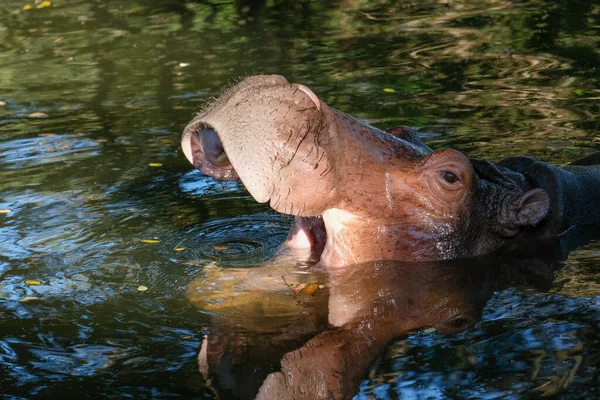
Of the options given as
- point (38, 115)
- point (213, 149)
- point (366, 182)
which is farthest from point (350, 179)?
point (38, 115)

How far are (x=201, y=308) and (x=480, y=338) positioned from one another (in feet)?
4.97

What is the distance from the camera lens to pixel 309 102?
16.3 ft

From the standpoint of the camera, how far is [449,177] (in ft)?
18.3

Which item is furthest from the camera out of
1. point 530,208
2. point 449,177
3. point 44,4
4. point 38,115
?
point 44,4

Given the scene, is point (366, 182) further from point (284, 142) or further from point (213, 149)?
point (213, 149)

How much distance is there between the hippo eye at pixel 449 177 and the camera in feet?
18.2

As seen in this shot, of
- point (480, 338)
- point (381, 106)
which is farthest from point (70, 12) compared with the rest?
point (480, 338)

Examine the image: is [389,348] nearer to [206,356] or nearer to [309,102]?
[206,356]

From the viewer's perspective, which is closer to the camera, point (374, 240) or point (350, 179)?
point (350, 179)

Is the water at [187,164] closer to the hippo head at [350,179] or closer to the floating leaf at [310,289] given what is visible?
the floating leaf at [310,289]

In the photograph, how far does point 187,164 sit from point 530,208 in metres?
3.49

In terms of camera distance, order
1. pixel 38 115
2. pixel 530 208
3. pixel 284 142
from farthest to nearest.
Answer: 1. pixel 38 115
2. pixel 530 208
3. pixel 284 142

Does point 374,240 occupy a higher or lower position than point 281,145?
lower

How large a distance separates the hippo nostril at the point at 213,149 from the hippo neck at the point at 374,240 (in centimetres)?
63
